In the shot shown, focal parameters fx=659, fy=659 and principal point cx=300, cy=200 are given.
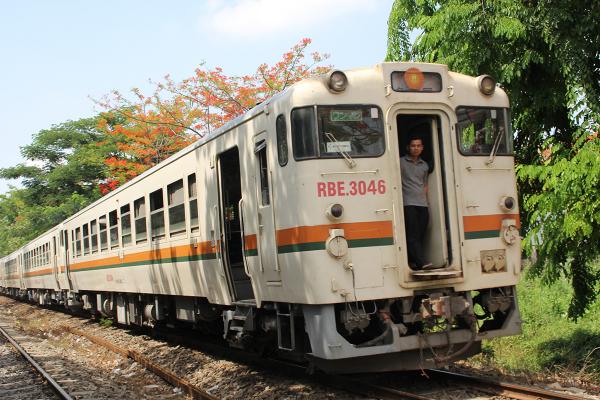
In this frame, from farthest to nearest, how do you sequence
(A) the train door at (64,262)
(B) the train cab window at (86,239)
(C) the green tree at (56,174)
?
(C) the green tree at (56,174)
(A) the train door at (64,262)
(B) the train cab window at (86,239)

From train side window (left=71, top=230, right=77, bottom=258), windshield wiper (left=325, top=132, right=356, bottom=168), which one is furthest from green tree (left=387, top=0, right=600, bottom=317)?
train side window (left=71, top=230, right=77, bottom=258)

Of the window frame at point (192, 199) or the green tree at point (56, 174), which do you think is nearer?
the window frame at point (192, 199)

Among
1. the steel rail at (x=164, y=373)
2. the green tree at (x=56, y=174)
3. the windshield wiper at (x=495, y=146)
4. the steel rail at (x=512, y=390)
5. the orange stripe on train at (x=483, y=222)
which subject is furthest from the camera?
the green tree at (x=56, y=174)

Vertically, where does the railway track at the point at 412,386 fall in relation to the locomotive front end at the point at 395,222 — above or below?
below

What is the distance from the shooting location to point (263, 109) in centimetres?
669

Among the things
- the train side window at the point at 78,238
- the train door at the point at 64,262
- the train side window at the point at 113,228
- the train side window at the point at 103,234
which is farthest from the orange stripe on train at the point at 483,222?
the train door at the point at 64,262

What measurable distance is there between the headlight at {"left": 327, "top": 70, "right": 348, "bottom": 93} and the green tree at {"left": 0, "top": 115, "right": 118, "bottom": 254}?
32473 mm

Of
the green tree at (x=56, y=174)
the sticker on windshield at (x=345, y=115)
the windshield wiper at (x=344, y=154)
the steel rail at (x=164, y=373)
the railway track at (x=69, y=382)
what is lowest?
the railway track at (x=69, y=382)

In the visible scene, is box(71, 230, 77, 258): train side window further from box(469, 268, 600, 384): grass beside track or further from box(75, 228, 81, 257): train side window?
box(469, 268, 600, 384): grass beside track

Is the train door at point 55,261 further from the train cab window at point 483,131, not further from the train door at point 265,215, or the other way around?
the train cab window at point 483,131

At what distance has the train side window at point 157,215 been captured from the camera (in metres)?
10.2

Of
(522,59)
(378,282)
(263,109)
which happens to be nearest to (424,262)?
(378,282)

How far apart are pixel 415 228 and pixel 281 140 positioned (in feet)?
5.20

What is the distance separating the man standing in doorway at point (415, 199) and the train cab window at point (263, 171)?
1.39 metres
